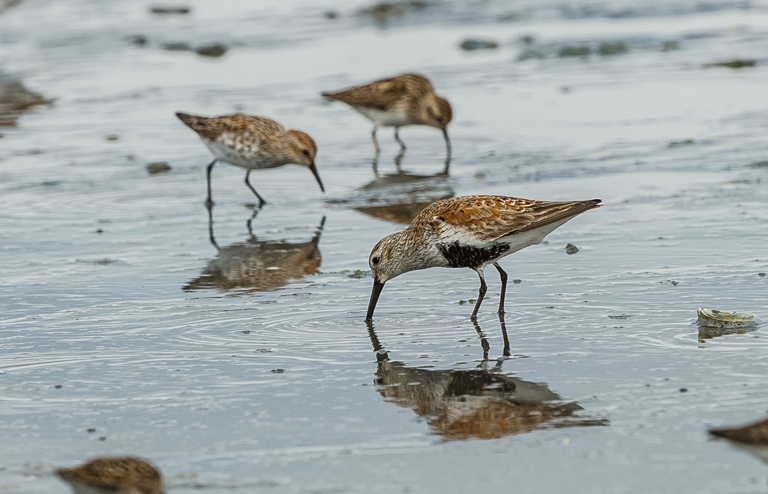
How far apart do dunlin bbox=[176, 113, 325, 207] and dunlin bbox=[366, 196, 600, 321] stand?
4652 mm

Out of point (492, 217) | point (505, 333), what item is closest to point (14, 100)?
point (492, 217)

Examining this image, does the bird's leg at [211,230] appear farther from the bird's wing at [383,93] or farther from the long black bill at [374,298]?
the bird's wing at [383,93]

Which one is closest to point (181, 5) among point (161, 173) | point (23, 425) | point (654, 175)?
point (161, 173)

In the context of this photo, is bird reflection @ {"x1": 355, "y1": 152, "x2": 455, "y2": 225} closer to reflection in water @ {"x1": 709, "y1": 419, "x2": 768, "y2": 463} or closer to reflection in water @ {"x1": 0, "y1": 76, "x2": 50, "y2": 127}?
reflection in water @ {"x1": 709, "y1": 419, "x2": 768, "y2": 463}

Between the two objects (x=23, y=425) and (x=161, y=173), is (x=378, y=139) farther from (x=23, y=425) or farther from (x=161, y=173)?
(x=23, y=425)

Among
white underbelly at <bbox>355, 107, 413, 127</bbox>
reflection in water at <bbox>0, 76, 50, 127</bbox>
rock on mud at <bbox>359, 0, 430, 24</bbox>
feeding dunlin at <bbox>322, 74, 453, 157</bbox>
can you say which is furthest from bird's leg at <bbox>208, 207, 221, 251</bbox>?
rock on mud at <bbox>359, 0, 430, 24</bbox>

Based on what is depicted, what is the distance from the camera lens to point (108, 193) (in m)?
13.3

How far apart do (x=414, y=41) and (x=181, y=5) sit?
403 inches

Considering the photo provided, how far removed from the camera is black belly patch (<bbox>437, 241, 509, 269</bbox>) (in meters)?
8.29

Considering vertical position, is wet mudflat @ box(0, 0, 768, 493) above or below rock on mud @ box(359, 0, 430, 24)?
below

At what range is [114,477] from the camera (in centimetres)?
477

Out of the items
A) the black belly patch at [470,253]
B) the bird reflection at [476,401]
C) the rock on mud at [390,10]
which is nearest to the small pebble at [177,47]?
the rock on mud at [390,10]

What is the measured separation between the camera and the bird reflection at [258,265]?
9531 millimetres

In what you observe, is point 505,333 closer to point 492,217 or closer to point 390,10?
point 492,217
